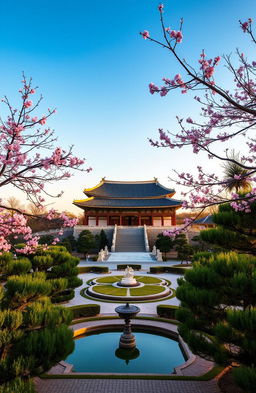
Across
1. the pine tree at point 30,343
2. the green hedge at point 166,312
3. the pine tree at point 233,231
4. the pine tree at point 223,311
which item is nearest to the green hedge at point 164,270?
the green hedge at point 166,312

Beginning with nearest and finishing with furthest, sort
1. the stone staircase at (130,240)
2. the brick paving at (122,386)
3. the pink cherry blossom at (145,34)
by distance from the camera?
the pink cherry blossom at (145,34) → the brick paving at (122,386) → the stone staircase at (130,240)

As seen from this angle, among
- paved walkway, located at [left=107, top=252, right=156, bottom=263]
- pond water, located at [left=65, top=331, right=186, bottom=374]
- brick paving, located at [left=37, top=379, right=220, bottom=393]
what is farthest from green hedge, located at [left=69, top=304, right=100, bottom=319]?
paved walkway, located at [left=107, top=252, right=156, bottom=263]

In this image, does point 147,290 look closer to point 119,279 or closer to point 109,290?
point 109,290

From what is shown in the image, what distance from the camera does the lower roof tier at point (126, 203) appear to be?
36.9 meters

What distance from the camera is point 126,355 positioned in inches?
312

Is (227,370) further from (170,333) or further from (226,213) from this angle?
(226,213)

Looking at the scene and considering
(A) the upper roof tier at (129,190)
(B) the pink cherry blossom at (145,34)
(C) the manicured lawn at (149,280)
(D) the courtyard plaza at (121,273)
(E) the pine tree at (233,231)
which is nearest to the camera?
(B) the pink cherry blossom at (145,34)

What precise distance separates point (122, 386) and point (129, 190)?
38.3 m

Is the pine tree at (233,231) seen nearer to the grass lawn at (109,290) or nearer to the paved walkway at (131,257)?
the grass lawn at (109,290)

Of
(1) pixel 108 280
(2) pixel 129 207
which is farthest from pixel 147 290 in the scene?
(2) pixel 129 207

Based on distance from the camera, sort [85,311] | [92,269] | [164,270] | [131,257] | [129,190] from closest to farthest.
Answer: [85,311] → [164,270] → [92,269] → [131,257] → [129,190]

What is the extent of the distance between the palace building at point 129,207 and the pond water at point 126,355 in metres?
28.2

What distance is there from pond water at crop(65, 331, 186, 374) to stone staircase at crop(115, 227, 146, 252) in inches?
888

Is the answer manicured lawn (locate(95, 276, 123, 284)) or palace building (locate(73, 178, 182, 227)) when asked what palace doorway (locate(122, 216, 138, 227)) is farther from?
manicured lawn (locate(95, 276, 123, 284))
